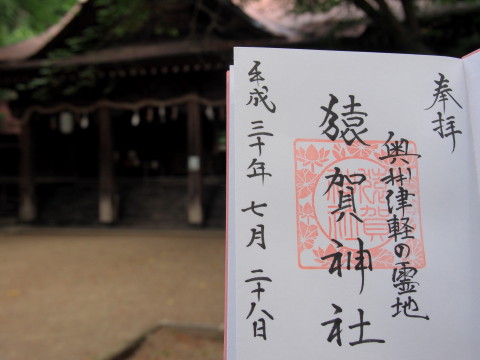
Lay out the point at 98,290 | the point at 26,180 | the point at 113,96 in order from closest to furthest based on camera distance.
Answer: the point at 98,290, the point at 113,96, the point at 26,180

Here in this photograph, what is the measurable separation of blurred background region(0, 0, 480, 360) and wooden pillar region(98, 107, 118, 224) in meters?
0.03

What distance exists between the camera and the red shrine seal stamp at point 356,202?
97cm

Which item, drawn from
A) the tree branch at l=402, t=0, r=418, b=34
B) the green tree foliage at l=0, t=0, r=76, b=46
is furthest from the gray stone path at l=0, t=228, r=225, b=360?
the green tree foliage at l=0, t=0, r=76, b=46

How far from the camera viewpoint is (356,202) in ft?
3.30

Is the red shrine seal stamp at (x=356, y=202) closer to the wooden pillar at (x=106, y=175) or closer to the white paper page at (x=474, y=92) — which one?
the white paper page at (x=474, y=92)

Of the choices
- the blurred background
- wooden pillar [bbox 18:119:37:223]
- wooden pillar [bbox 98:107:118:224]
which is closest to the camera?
the blurred background

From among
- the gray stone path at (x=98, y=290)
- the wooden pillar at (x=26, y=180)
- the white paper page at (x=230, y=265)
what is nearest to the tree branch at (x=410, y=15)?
the white paper page at (x=230, y=265)

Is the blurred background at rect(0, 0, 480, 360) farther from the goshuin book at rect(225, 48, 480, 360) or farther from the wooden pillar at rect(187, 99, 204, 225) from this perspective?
the goshuin book at rect(225, 48, 480, 360)

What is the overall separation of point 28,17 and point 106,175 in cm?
637

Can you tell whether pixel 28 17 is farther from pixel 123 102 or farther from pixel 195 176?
pixel 195 176

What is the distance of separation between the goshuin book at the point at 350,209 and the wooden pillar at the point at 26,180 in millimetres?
Answer: 9507

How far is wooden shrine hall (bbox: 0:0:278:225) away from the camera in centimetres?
734

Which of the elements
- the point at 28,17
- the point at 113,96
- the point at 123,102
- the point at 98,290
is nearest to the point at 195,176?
the point at 123,102

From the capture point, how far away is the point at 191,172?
8.22 meters
